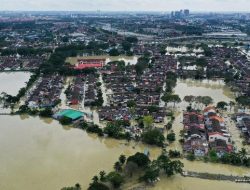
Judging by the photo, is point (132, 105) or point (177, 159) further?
point (132, 105)

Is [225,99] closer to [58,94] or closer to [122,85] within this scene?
[122,85]

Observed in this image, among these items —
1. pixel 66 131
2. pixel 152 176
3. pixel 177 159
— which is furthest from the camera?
pixel 66 131

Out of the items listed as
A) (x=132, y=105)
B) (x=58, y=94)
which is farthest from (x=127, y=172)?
(x=58, y=94)

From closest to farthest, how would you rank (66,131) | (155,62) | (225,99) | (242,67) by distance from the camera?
(66,131), (225,99), (242,67), (155,62)

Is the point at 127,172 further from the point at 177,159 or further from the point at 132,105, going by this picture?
the point at 132,105

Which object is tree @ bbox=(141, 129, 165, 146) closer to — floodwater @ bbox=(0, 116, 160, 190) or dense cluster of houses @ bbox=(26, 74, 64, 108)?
floodwater @ bbox=(0, 116, 160, 190)

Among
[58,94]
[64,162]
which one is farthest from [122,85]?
[64,162]
